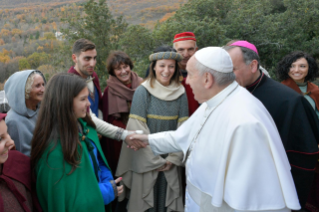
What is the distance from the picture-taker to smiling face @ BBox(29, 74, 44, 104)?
7.47ft

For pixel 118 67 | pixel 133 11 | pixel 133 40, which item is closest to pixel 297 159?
pixel 118 67

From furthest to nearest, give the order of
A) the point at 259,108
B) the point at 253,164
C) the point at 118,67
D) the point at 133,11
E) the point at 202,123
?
the point at 133,11 → the point at 118,67 → the point at 202,123 → the point at 259,108 → the point at 253,164

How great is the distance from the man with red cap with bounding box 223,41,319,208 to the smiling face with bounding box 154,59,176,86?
0.69 meters

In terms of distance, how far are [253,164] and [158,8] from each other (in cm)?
1441

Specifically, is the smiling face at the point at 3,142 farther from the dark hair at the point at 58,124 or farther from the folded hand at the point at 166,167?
the folded hand at the point at 166,167

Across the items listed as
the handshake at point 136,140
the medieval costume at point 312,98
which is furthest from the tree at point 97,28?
the medieval costume at point 312,98

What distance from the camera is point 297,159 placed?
227 centimetres

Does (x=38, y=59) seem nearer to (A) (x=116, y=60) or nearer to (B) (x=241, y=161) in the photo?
(A) (x=116, y=60)

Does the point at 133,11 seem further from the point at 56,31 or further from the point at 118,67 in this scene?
the point at 118,67

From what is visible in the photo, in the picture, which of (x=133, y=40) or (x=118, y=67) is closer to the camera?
(x=118, y=67)

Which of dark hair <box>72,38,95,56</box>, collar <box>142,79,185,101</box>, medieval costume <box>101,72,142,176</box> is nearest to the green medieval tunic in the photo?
collar <box>142,79,185,101</box>

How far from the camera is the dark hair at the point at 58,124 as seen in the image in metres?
1.78

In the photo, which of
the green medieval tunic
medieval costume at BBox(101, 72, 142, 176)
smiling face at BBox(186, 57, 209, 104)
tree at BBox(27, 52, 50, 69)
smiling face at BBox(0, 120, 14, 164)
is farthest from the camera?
tree at BBox(27, 52, 50, 69)

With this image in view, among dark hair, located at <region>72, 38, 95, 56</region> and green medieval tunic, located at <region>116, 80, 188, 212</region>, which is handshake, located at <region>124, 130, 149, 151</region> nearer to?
green medieval tunic, located at <region>116, 80, 188, 212</region>
